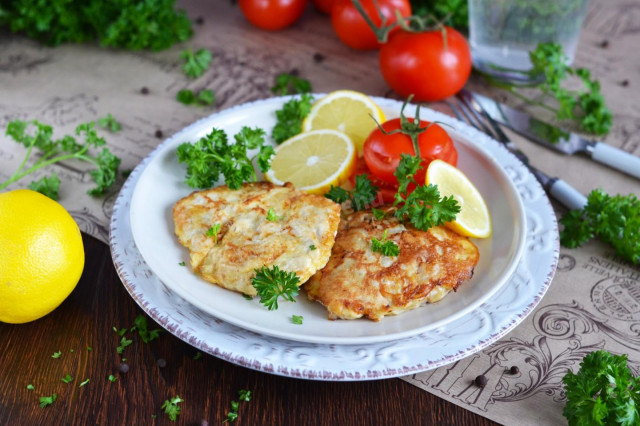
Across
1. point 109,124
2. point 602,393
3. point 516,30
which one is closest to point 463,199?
point 602,393

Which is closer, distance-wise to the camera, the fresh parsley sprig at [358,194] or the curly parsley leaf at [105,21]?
the fresh parsley sprig at [358,194]

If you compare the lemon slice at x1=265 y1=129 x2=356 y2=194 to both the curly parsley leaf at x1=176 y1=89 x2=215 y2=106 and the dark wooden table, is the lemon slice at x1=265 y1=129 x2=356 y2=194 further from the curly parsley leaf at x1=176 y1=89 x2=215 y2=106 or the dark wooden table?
the curly parsley leaf at x1=176 y1=89 x2=215 y2=106

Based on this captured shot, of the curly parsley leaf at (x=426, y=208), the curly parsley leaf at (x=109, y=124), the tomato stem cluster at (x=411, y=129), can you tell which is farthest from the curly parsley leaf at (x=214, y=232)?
the curly parsley leaf at (x=109, y=124)

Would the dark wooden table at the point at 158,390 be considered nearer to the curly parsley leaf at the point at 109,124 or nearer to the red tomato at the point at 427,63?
the curly parsley leaf at the point at 109,124

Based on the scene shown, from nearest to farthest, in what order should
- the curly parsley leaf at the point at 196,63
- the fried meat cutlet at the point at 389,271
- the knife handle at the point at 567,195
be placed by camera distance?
the fried meat cutlet at the point at 389,271 < the knife handle at the point at 567,195 < the curly parsley leaf at the point at 196,63

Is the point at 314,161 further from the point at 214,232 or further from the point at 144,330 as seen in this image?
the point at 144,330

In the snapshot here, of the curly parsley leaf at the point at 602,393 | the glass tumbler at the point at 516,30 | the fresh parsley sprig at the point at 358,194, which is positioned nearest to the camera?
the curly parsley leaf at the point at 602,393

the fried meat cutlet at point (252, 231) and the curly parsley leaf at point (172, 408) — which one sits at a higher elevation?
the fried meat cutlet at point (252, 231)
